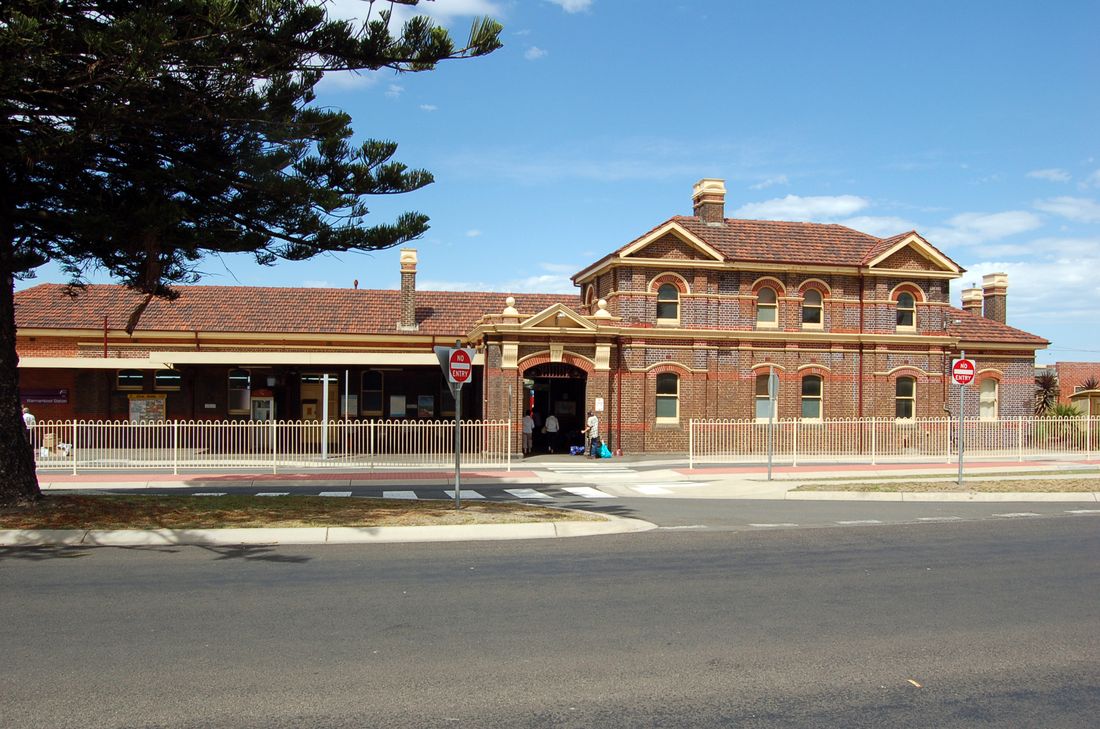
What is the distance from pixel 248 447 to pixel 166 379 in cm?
790

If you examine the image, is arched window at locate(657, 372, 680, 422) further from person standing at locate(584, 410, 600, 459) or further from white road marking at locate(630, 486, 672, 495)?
white road marking at locate(630, 486, 672, 495)

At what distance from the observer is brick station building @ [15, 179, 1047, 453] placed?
29.4m

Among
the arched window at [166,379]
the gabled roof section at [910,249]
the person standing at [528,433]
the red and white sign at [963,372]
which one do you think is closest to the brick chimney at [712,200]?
the gabled roof section at [910,249]

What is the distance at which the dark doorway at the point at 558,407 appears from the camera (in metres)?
30.2

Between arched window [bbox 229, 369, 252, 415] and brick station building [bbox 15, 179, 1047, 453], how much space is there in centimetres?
5

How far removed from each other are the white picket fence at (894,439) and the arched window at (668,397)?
101 cm

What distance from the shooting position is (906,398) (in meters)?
32.5

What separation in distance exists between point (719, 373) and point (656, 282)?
3.69 m

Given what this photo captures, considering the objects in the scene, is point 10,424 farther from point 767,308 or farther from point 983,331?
point 983,331

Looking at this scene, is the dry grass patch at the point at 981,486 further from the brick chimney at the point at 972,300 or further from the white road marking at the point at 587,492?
the brick chimney at the point at 972,300

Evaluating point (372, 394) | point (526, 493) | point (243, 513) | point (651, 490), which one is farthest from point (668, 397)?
point (243, 513)

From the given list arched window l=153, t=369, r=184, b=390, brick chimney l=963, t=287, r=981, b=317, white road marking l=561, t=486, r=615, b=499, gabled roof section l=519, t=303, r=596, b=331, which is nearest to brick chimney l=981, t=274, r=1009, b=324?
brick chimney l=963, t=287, r=981, b=317

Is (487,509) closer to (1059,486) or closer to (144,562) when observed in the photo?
(144,562)

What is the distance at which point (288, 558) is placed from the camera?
10.2 meters
